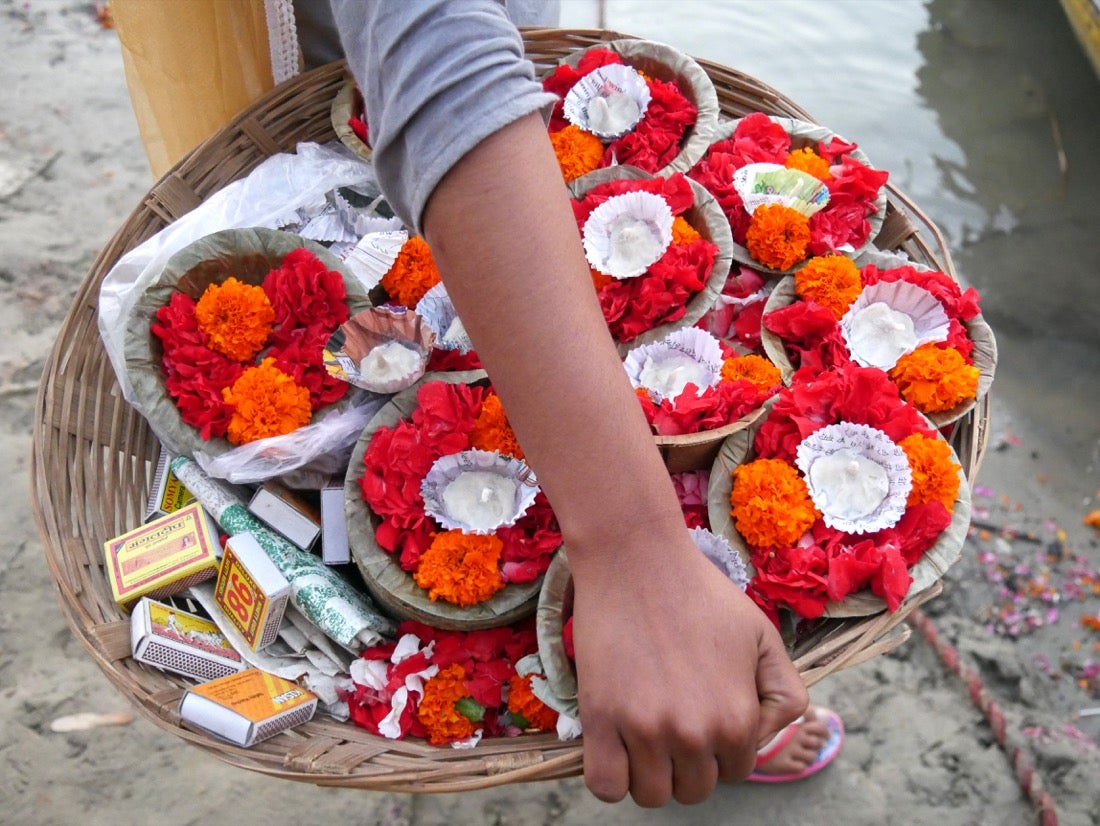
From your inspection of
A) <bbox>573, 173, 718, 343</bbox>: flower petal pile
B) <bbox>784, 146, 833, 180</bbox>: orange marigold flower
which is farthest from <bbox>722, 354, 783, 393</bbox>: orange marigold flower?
<bbox>784, 146, 833, 180</bbox>: orange marigold flower

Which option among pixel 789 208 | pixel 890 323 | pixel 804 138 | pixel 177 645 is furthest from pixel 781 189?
pixel 177 645

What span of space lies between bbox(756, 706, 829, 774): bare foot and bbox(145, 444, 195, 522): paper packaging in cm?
110

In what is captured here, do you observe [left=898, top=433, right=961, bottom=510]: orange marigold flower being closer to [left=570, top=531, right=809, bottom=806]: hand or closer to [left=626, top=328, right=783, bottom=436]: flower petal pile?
[left=626, top=328, right=783, bottom=436]: flower petal pile

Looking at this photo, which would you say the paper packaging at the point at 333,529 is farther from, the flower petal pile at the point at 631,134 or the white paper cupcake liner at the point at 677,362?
the flower petal pile at the point at 631,134

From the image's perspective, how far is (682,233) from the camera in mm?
1208

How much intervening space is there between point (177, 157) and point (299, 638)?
0.93 metres

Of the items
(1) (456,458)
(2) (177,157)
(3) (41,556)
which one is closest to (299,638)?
(1) (456,458)

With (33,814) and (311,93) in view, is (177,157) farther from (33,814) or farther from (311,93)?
(33,814)

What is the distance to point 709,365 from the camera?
44.6 inches

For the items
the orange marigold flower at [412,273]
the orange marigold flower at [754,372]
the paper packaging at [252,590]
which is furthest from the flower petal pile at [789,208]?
the paper packaging at [252,590]

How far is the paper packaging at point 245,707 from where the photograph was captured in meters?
0.89

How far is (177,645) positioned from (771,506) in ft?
2.28

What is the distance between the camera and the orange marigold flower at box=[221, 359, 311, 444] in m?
1.11

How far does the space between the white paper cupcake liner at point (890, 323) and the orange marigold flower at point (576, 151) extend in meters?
0.48
